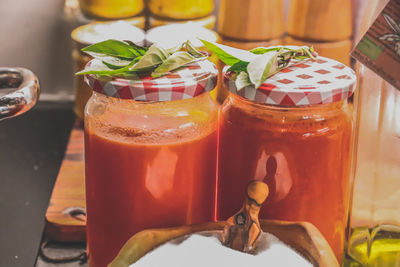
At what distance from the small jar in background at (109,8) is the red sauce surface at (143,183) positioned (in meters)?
0.47

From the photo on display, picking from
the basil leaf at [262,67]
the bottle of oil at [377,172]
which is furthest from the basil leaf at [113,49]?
the bottle of oil at [377,172]

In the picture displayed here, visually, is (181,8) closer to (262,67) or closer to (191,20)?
(191,20)

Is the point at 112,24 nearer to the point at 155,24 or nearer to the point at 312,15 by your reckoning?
the point at 155,24

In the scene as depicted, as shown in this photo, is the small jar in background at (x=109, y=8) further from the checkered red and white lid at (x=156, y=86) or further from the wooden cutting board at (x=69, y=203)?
the checkered red and white lid at (x=156, y=86)

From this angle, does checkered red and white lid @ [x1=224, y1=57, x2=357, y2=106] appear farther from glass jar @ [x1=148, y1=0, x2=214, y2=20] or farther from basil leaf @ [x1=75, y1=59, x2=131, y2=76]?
glass jar @ [x1=148, y1=0, x2=214, y2=20]

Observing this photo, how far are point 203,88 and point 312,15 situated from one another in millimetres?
452

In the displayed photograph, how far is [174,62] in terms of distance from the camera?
0.49 metres

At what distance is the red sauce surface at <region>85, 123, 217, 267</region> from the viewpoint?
0.49 meters

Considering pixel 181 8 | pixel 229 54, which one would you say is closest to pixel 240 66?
pixel 229 54

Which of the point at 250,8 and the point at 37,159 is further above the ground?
the point at 250,8

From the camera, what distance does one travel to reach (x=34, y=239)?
0.69 meters

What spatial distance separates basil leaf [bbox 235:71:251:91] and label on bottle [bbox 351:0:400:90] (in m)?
0.09

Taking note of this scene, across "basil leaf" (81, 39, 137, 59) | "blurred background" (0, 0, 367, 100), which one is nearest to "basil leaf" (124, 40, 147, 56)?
"basil leaf" (81, 39, 137, 59)

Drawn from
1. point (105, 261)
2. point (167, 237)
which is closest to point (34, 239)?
point (105, 261)
